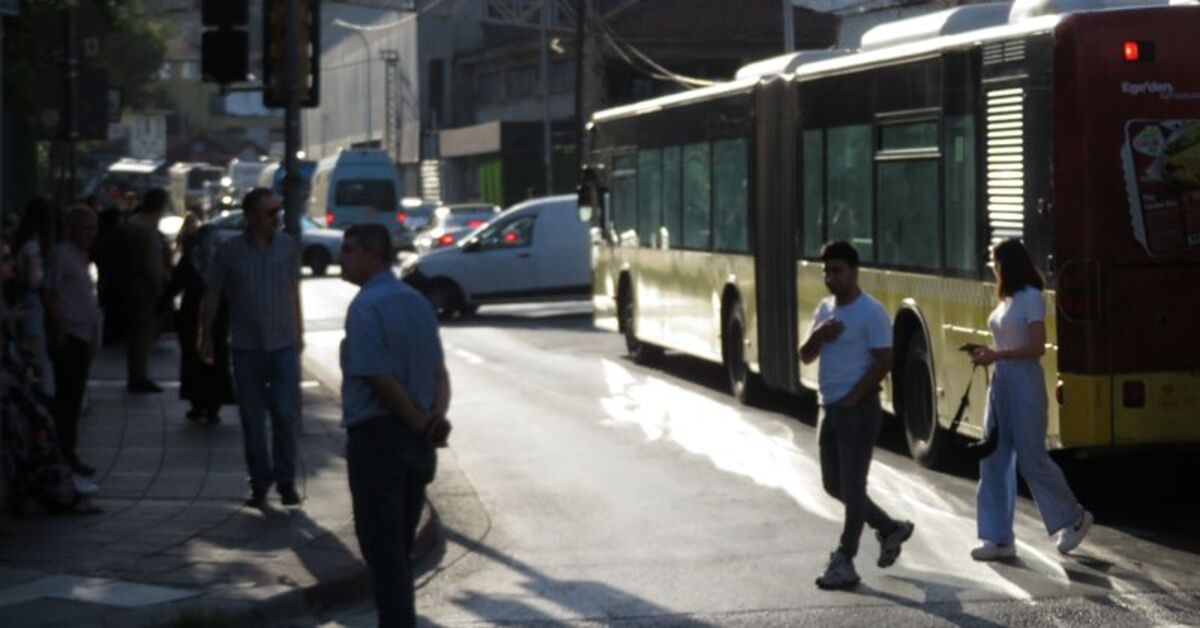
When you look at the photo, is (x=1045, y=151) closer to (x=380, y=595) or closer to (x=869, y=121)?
(x=869, y=121)

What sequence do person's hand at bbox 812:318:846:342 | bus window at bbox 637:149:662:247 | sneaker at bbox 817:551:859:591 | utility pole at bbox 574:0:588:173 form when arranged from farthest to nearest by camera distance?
1. utility pole at bbox 574:0:588:173
2. bus window at bbox 637:149:662:247
3. person's hand at bbox 812:318:846:342
4. sneaker at bbox 817:551:859:591

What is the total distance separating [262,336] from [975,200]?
4269 mm

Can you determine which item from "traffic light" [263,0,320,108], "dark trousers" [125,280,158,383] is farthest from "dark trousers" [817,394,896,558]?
"dark trousers" [125,280,158,383]

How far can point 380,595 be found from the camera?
8609 mm

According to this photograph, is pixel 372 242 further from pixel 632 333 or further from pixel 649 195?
pixel 632 333

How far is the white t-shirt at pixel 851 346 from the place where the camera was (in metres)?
10.8

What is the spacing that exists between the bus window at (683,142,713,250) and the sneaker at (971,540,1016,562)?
10.0 meters

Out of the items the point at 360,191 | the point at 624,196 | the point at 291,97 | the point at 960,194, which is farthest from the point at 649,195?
the point at 360,191

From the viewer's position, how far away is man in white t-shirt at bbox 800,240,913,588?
10.8m

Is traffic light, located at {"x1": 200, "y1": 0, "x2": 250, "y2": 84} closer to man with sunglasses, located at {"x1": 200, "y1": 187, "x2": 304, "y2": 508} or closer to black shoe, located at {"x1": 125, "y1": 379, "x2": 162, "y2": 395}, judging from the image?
man with sunglasses, located at {"x1": 200, "y1": 187, "x2": 304, "y2": 508}

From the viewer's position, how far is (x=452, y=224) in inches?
2018

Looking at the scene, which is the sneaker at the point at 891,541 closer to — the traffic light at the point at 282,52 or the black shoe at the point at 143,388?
the traffic light at the point at 282,52

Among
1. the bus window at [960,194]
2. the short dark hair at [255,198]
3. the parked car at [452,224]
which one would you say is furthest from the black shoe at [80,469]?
the parked car at [452,224]

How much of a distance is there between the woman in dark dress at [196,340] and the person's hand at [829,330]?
7350 millimetres
